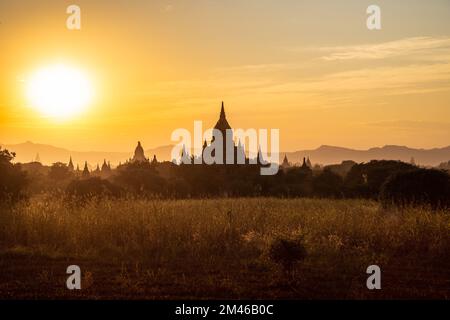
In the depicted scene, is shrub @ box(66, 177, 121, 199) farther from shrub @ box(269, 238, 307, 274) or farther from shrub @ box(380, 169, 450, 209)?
shrub @ box(269, 238, 307, 274)

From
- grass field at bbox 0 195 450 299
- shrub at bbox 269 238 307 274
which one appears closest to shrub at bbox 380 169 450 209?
grass field at bbox 0 195 450 299

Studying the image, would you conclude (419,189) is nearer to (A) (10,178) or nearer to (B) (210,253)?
(B) (210,253)

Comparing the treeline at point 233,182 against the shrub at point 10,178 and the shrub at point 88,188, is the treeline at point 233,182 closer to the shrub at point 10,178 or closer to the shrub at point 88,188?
the shrub at point 88,188

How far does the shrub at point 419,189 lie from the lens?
1869 centimetres

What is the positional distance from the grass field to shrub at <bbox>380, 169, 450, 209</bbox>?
5.50 metres

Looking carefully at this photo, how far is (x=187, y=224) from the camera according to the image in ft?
41.0

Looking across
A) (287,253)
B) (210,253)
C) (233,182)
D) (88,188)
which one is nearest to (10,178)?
(88,188)

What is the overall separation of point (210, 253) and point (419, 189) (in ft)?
37.9

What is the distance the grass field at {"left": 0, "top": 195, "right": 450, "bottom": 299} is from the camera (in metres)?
8.12

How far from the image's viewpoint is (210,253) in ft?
35.5

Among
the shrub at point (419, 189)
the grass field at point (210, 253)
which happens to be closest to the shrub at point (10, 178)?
the grass field at point (210, 253)
